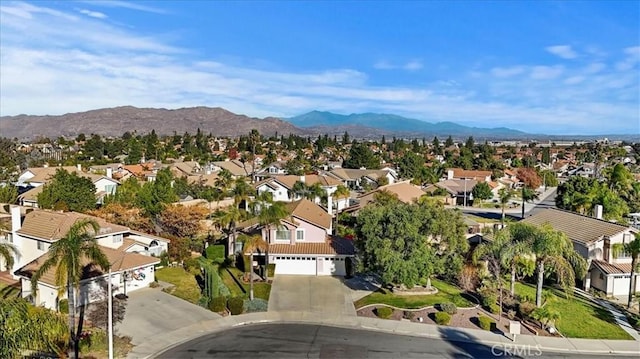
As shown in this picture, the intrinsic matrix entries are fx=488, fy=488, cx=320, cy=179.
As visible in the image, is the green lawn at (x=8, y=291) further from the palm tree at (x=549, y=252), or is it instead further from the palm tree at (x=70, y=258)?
the palm tree at (x=549, y=252)

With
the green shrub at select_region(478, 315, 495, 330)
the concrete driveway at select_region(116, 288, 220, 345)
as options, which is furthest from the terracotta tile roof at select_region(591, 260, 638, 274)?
the concrete driveway at select_region(116, 288, 220, 345)

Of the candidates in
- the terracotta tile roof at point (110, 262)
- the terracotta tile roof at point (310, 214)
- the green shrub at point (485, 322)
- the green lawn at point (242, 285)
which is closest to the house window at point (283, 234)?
the terracotta tile roof at point (310, 214)

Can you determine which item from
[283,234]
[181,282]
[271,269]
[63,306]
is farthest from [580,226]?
[63,306]

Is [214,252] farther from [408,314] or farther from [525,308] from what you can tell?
[525,308]

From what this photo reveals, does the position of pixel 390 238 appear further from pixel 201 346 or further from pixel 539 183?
pixel 539 183

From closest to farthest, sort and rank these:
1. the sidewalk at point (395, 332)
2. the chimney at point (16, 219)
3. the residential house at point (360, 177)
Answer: the sidewalk at point (395, 332) < the chimney at point (16, 219) < the residential house at point (360, 177)

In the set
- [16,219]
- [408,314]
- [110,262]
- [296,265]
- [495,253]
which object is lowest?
[408,314]
